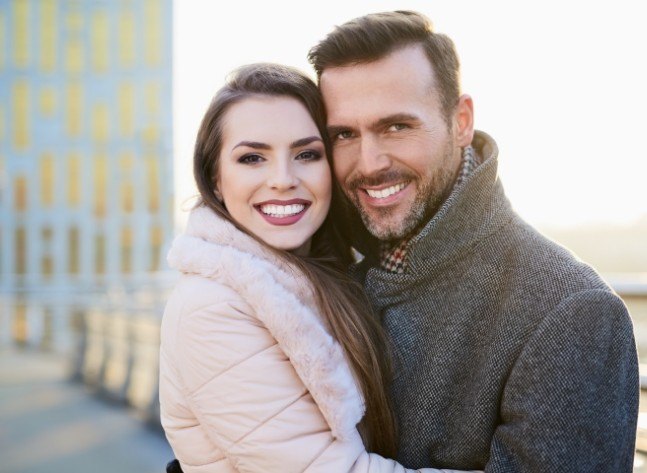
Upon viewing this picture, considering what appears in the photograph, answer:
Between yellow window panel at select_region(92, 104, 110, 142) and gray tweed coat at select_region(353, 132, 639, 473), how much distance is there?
40870 mm

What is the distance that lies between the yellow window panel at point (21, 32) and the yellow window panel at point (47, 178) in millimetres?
5032

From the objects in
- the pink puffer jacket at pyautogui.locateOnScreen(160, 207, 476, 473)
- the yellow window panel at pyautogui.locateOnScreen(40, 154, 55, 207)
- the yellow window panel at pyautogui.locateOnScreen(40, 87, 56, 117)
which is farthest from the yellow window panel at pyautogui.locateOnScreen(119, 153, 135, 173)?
the pink puffer jacket at pyautogui.locateOnScreen(160, 207, 476, 473)

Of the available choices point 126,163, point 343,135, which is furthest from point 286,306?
point 126,163

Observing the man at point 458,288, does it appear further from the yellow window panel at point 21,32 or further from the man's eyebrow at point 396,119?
the yellow window panel at point 21,32

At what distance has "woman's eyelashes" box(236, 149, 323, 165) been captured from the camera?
2316mm

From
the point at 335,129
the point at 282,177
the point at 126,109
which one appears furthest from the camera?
the point at 126,109

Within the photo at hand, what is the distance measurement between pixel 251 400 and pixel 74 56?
138 feet

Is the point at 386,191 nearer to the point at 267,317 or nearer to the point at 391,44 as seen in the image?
the point at 391,44

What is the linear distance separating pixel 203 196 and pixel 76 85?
41.1 metres

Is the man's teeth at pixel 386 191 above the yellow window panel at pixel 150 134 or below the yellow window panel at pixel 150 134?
above

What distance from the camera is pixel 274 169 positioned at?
7.47ft

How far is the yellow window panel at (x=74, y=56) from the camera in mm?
40312

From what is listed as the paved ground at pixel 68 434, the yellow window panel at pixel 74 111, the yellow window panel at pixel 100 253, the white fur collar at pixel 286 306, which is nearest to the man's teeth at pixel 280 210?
the white fur collar at pixel 286 306

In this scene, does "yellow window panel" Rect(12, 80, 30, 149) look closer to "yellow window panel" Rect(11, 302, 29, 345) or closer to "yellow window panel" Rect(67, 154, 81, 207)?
"yellow window panel" Rect(67, 154, 81, 207)
